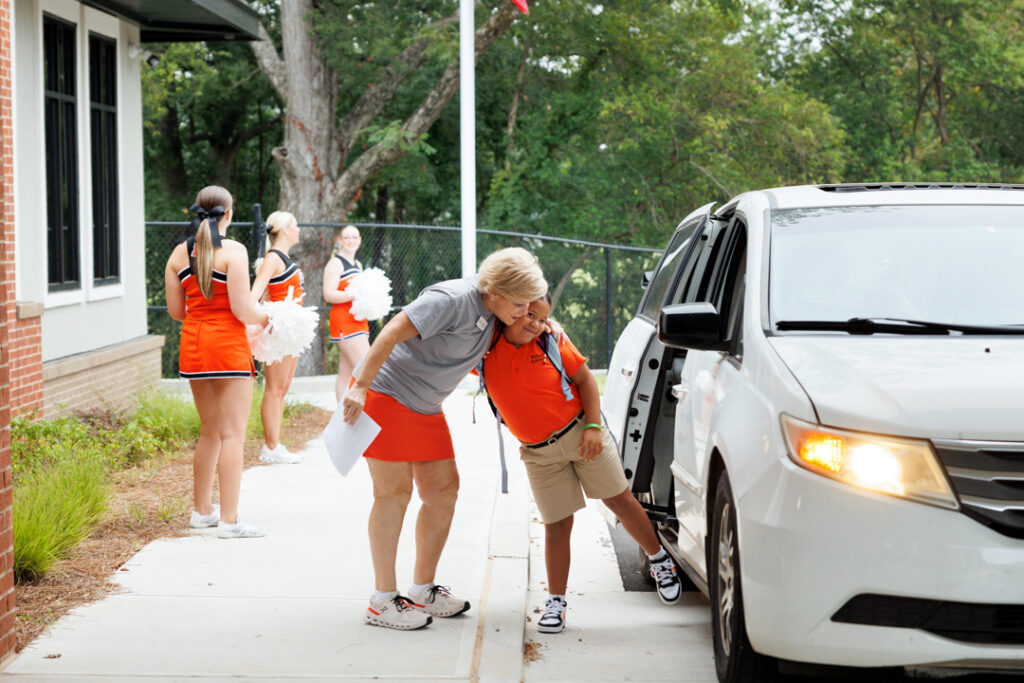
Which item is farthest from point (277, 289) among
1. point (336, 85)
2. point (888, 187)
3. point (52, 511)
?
point (336, 85)

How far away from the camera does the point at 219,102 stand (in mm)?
31016

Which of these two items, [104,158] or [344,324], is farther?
[104,158]

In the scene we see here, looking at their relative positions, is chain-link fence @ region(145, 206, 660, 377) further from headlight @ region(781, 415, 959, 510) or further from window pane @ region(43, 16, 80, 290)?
headlight @ region(781, 415, 959, 510)

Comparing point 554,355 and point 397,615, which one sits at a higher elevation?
point 554,355

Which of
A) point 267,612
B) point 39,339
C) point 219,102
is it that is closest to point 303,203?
point 219,102

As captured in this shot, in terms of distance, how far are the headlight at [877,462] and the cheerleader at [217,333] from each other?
396 centimetres

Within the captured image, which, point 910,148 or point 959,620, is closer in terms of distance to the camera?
point 959,620

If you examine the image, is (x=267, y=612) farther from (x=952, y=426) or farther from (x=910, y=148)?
(x=910, y=148)

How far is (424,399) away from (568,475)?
2.33ft

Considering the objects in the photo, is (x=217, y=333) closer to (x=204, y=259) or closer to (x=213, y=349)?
(x=213, y=349)

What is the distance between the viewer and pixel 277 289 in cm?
879

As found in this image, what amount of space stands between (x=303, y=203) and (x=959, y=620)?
820 inches

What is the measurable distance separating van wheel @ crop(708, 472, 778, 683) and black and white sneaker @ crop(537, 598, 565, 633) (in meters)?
1.04

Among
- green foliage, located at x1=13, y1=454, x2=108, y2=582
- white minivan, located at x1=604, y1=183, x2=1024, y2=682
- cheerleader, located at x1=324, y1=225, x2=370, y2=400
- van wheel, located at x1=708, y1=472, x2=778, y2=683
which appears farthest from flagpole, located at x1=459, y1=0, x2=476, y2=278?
van wheel, located at x1=708, y1=472, x2=778, y2=683
